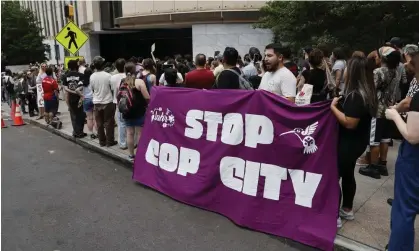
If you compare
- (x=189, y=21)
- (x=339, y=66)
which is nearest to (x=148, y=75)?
(x=339, y=66)

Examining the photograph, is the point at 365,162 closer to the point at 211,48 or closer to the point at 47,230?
the point at 47,230

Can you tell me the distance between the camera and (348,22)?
576 inches

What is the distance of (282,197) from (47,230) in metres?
2.78

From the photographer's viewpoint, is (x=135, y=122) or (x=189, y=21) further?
(x=189, y=21)

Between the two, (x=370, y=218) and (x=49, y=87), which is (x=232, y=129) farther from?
(x=49, y=87)

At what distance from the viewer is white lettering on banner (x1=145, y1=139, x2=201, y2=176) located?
4766 mm

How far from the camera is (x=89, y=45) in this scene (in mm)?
32156

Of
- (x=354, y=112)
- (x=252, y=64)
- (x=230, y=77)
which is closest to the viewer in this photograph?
(x=354, y=112)

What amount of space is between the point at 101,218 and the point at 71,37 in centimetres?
825

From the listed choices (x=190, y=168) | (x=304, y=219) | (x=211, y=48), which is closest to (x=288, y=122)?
(x=304, y=219)

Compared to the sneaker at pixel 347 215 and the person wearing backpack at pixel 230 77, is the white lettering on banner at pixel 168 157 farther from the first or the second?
the sneaker at pixel 347 215

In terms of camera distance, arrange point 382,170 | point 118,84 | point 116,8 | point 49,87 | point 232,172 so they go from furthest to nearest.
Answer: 1. point 116,8
2. point 49,87
3. point 118,84
4. point 382,170
5. point 232,172

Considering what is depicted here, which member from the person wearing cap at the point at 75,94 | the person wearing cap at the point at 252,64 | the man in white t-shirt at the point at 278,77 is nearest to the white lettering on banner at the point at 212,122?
the man in white t-shirt at the point at 278,77

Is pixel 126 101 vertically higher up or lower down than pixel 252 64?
lower down
